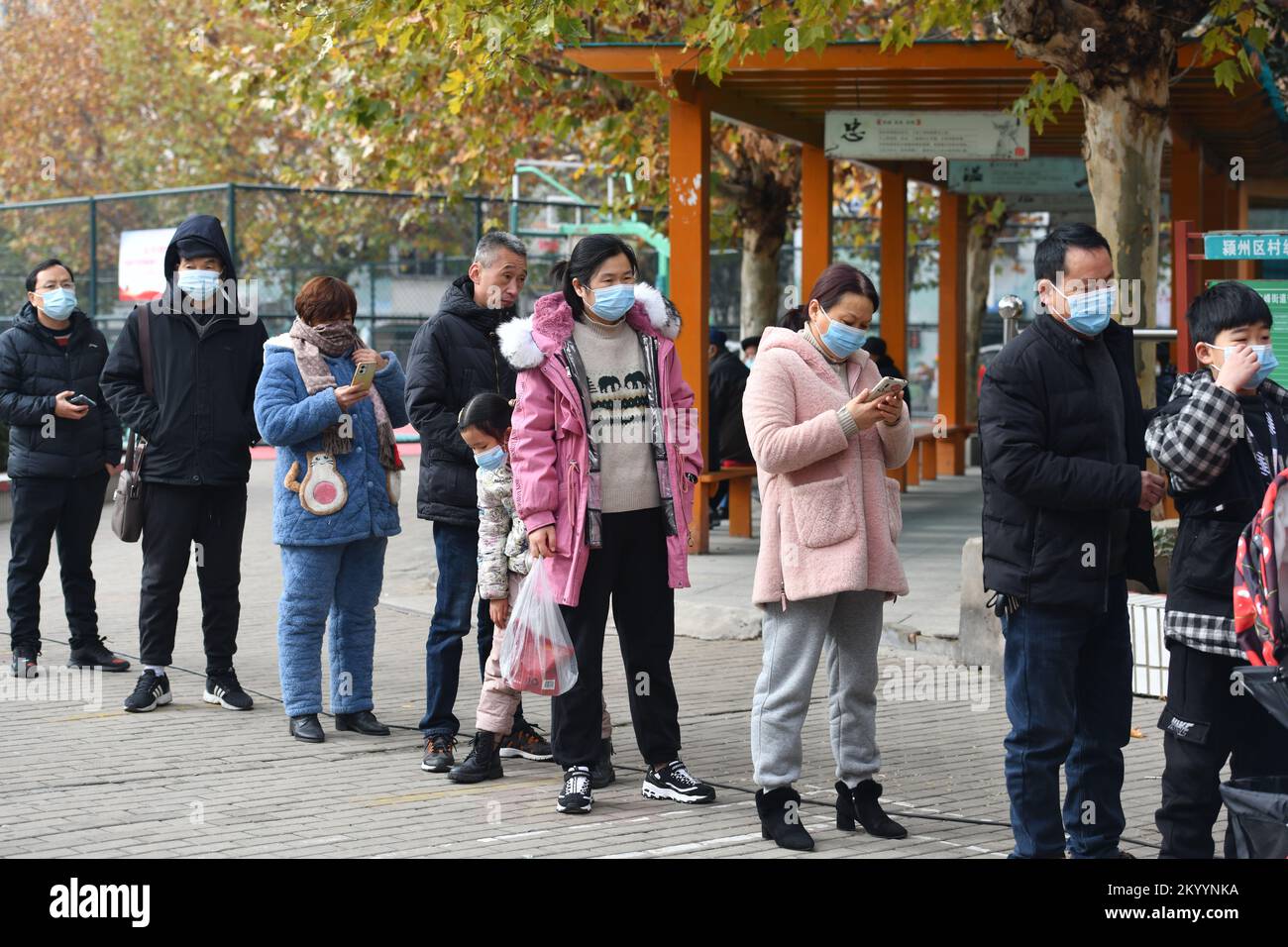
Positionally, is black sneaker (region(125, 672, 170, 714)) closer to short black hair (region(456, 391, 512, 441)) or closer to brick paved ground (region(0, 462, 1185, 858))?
brick paved ground (region(0, 462, 1185, 858))

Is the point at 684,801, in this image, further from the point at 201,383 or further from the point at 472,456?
the point at 201,383

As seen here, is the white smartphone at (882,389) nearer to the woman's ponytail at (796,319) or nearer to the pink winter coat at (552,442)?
the woman's ponytail at (796,319)

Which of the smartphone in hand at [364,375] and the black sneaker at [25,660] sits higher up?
the smartphone in hand at [364,375]

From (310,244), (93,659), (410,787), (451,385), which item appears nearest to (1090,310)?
(451,385)

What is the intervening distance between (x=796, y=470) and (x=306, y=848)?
75.4 inches

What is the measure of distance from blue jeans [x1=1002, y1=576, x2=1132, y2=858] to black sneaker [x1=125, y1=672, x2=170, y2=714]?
13.6ft

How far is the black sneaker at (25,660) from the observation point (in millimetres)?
8516

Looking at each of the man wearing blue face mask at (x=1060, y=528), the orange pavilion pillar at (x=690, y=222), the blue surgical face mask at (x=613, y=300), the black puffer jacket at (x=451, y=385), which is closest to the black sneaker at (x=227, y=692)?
the black puffer jacket at (x=451, y=385)

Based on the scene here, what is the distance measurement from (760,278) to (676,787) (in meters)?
12.3

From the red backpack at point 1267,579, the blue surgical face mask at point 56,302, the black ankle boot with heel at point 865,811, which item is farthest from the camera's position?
the blue surgical face mask at point 56,302

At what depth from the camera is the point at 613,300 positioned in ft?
19.4

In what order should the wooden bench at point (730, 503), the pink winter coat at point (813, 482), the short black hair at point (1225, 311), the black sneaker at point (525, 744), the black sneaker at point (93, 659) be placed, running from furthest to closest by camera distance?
the wooden bench at point (730, 503) → the black sneaker at point (93, 659) → the black sneaker at point (525, 744) → the pink winter coat at point (813, 482) → the short black hair at point (1225, 311)

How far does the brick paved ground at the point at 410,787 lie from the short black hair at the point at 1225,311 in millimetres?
1644
